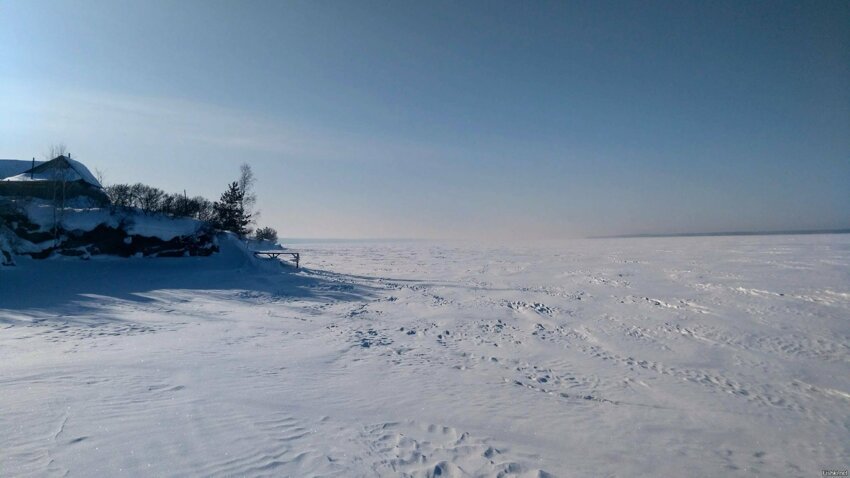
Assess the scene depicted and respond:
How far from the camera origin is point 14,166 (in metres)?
33.7

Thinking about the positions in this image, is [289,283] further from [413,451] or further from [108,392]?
[413,451]

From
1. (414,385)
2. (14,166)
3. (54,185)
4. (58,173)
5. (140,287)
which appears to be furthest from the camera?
(14,166)

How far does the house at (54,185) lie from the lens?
22.7 metres

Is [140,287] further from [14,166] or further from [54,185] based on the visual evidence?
[14,166]

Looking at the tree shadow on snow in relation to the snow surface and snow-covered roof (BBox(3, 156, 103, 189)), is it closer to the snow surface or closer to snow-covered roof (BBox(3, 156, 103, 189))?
the snow surface

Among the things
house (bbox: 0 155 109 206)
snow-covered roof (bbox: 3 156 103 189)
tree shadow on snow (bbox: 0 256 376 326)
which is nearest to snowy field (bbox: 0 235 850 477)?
tree shadow on snow (bbox: 0 256 376 326)

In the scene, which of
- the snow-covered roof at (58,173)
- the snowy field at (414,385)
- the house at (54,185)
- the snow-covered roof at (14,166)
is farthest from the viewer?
the snow-covered roof at (14,166)

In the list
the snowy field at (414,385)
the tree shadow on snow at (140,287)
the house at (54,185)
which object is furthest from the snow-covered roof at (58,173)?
the snowy field at (414,385)

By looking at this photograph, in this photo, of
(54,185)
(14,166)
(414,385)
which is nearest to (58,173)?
(54,185)

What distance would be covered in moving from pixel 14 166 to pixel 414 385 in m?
44.1

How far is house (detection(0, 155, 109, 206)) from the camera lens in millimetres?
22719

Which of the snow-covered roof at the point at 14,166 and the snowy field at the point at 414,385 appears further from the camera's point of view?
the snow-covered roof at the point at 14,166

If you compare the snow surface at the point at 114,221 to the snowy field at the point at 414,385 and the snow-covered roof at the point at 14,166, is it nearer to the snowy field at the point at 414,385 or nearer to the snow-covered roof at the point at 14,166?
the snowy field at the point at 414,385

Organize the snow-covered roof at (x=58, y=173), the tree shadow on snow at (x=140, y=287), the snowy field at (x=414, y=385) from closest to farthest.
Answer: the snowy field at (x=414, y=385) → the tree shadow on snow at (x=140, y=287) → the snow-covered roof at (x=58, y=173)
